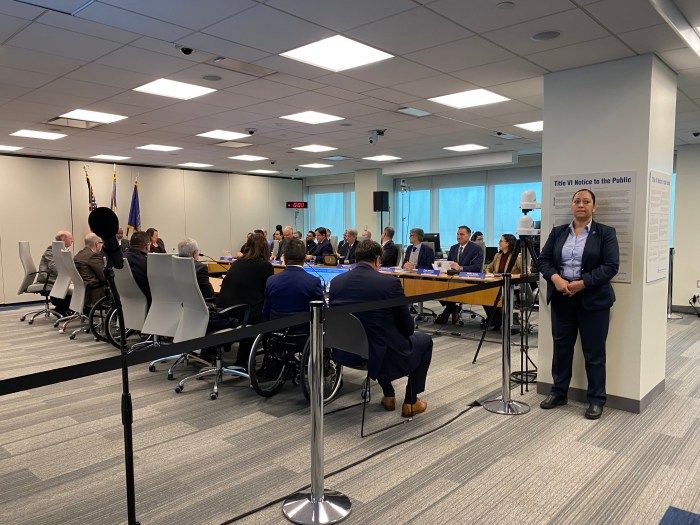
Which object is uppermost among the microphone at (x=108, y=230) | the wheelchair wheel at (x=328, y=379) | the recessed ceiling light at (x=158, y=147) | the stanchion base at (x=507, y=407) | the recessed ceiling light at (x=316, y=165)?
the recessed ceiling light at (x=158, y=147)

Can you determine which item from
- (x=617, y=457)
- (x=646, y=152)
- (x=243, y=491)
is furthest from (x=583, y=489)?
(x=646, y=152)

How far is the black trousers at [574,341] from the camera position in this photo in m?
3.71

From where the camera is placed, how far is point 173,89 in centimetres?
505

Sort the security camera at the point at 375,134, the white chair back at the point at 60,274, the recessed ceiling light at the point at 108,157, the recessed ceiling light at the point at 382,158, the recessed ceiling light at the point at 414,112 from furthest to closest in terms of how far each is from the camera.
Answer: the recessed ceiling light at the point at 382,158 → the recessed ceiling light at the point at 108,157 → the security camera at the point at 375,134 → the white chair back at the point at 60,274 → the recessed ceiling light at the point at 414,112

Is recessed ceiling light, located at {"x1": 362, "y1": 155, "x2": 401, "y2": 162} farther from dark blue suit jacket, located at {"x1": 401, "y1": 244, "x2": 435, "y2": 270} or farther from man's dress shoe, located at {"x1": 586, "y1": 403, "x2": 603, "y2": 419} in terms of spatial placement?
man's dress shoe, located at {"x1": 586, "y1": 403, "x2": 603, "y2": 419}

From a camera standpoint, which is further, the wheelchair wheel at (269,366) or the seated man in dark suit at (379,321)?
the wheelchair wheel at (269,366)

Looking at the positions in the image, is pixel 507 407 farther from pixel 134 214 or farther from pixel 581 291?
pixel 134 214

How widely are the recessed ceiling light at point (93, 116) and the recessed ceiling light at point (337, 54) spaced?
10.8 ft

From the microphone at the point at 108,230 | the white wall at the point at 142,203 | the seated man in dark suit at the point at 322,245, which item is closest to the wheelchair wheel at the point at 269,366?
the microphone at the point at 108,230

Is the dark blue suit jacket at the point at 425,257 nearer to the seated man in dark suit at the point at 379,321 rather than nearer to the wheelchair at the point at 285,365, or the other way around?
the wheelchair at the point at 285,365

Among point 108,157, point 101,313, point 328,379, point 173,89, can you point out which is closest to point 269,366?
point 328,379

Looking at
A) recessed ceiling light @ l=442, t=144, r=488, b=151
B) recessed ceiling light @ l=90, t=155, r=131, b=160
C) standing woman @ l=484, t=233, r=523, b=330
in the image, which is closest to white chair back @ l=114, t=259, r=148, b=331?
standing woman @ l=484, t=233, r=523, b=330

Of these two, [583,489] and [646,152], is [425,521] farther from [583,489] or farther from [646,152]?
[646,152]

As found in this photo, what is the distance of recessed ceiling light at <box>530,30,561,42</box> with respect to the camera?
3.44m
